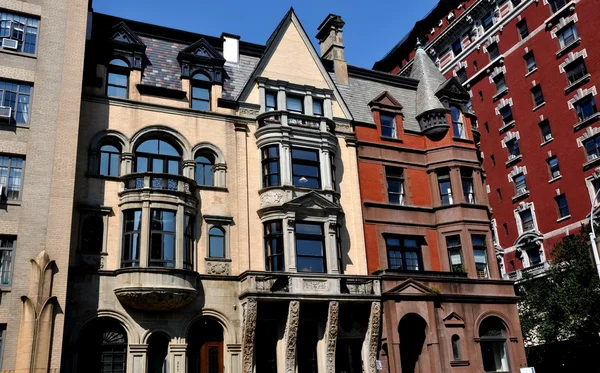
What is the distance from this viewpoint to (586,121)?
4494 centimetres

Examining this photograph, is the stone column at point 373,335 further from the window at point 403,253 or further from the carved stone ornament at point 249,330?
the carved stone ornament at point 249,330

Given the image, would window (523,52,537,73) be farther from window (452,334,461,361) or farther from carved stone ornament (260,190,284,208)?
carved stone ornament (260,190,284,208)

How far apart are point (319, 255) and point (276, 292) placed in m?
3.62

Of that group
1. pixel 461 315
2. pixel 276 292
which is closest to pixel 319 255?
pixel 276 292

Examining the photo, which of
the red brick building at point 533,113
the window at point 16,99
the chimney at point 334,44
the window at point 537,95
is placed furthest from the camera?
the window at point 537,95

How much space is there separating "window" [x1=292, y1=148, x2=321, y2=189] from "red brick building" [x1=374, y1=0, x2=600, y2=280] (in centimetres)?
2440

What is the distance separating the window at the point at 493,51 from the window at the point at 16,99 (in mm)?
44484

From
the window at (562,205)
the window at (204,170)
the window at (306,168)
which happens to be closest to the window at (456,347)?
the window at (306,168)

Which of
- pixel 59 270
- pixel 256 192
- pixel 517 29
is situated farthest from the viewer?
pixel 517 29

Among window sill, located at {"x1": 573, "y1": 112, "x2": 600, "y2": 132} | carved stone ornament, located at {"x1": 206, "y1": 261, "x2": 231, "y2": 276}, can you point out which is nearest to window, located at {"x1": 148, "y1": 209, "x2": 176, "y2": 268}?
carved stone ornament, located at {"x1": 206, "y1": 261, "x2": 231, "y2": 276}

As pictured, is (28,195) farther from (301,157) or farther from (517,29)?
(517,29)

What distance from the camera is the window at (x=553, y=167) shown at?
47697mm

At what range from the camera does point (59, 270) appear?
904 inches

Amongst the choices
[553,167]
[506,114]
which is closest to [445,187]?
[553,167]
